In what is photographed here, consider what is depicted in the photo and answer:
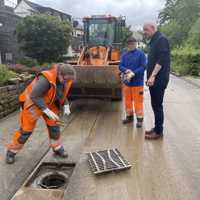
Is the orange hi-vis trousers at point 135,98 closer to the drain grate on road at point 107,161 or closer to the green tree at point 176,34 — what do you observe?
the drain grate on road at point 107,161

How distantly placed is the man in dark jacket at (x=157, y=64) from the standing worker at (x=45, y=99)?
→ 162cm

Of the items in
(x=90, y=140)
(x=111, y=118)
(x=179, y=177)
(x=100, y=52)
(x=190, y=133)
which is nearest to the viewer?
(x=179, y=177)

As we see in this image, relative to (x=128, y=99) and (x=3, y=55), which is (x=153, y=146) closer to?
(x=128, y=99)

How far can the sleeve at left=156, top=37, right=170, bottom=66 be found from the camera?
201 inches

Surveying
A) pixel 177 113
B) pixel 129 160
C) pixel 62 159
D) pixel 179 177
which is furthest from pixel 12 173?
pixel 177 113

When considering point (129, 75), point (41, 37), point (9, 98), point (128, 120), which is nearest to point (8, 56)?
point (41, 37)

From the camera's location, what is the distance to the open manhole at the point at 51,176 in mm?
3940

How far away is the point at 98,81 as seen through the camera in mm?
7414

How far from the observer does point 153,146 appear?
518 cm

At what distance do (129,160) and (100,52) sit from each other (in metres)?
5.64

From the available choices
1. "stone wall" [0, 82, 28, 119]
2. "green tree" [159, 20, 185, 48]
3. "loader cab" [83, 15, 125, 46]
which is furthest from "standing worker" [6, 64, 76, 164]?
"green tree" [159, 20, 185, 48]

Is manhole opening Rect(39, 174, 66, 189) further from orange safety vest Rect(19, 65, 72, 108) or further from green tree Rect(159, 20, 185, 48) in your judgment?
green tree Rect(159, 20, 185, 48)

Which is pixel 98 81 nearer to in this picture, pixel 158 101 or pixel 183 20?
pixel 158 101

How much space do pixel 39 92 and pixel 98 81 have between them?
343cm
